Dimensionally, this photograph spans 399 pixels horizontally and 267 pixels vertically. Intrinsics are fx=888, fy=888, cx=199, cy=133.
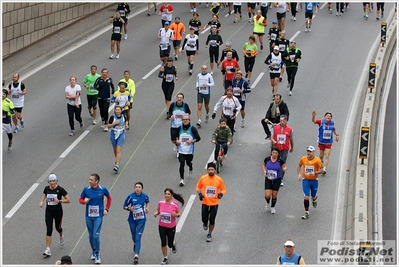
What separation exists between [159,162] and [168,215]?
→ 17.9 feet

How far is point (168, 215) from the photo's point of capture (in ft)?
50.7

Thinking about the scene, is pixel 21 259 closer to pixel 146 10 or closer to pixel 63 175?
pixel 63 175

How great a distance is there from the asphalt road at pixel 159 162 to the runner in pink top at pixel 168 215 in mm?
615

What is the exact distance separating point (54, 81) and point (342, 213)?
11775mm

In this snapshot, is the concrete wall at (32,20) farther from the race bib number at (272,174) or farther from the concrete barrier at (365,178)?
the race bib number at (272,174)

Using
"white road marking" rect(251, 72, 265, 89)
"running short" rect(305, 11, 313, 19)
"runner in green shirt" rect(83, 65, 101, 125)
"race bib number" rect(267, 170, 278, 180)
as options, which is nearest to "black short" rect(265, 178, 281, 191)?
"race bib number" rect(267, 170, 278, 180)

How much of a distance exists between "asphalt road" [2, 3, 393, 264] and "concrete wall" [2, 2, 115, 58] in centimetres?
158

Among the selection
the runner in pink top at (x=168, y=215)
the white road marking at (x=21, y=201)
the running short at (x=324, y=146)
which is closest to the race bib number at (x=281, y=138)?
the running short at (x=324, y=146)

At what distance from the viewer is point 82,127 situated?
2292cm

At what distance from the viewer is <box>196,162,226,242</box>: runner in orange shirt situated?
16.3 m

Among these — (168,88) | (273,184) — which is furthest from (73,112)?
(273,184)

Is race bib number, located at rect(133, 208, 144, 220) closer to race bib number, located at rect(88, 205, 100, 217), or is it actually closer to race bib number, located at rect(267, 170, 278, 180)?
race bib number, located at rect(88, 205, 100, 217)

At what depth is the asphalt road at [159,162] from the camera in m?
16.7

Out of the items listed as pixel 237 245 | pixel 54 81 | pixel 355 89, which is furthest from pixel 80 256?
pixel 355 89
